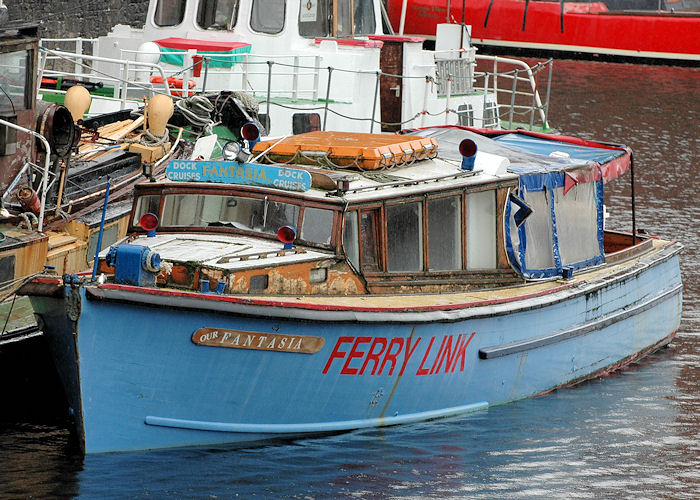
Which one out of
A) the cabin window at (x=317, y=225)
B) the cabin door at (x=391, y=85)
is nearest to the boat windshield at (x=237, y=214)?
the cabin window at (x=317, y=225)

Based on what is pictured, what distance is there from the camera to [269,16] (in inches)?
785

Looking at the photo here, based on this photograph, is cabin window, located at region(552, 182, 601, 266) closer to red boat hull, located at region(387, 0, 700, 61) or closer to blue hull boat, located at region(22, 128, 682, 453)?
blue hull boat, located at region(22, 128, 682, 453)

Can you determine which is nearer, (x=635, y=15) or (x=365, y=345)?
(x=365, y=345)

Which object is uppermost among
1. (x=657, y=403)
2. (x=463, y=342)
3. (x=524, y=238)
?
(x=524, y=238)

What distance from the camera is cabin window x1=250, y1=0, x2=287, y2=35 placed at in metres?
19.9

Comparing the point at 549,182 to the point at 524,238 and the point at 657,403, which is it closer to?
the point at 524,238

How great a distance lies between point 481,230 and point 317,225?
2065 millimetres

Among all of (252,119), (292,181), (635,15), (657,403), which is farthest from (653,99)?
(292,181)

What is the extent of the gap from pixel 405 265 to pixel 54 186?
443 centimetres

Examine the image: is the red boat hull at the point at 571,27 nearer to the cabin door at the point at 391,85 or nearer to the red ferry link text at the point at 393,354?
the cabin door at the point at 391,85

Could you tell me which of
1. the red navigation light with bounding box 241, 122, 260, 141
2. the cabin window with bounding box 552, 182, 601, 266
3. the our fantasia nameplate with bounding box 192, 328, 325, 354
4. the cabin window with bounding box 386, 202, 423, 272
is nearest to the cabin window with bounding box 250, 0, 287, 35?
the cabin window with bounding box 552, 182, 601, 266

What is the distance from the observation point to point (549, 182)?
13.2 m

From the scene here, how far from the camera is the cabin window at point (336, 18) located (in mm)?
20150

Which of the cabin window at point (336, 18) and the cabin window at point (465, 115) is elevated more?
the cabin window at point (336, 18)
